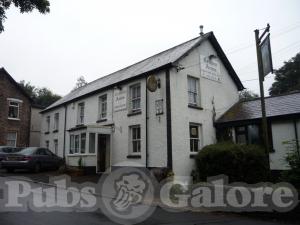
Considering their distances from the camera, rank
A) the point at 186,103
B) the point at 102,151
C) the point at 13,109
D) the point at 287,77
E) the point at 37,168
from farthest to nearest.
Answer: the point at 287,77 → the point at 13,109 → the point at 37,168 → the point at 102,151 → the point at 186,103

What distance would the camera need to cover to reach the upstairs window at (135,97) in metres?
18.3

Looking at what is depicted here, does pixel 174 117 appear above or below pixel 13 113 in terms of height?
below

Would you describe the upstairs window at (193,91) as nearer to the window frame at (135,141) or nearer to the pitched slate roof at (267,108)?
the pitched slate roof at (267,108)

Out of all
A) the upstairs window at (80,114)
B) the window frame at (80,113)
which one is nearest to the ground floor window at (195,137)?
the window frame at (80,113)

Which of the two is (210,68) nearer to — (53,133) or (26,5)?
(26,5)

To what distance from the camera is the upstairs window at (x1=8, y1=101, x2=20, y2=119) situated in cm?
3148

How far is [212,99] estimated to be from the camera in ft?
62.1

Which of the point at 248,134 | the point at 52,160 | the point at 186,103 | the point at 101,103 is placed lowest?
the point at 52,160

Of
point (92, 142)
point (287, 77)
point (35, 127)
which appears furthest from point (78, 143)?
point (287, 77)

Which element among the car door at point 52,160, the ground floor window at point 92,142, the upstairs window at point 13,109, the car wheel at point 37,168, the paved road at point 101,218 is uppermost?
the upstairs window at point 13,109

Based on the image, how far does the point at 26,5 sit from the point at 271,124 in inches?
552

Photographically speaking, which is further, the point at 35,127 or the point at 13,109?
the point at 35,127

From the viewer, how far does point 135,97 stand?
18641 mm

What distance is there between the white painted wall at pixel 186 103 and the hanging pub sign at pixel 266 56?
555 cm
